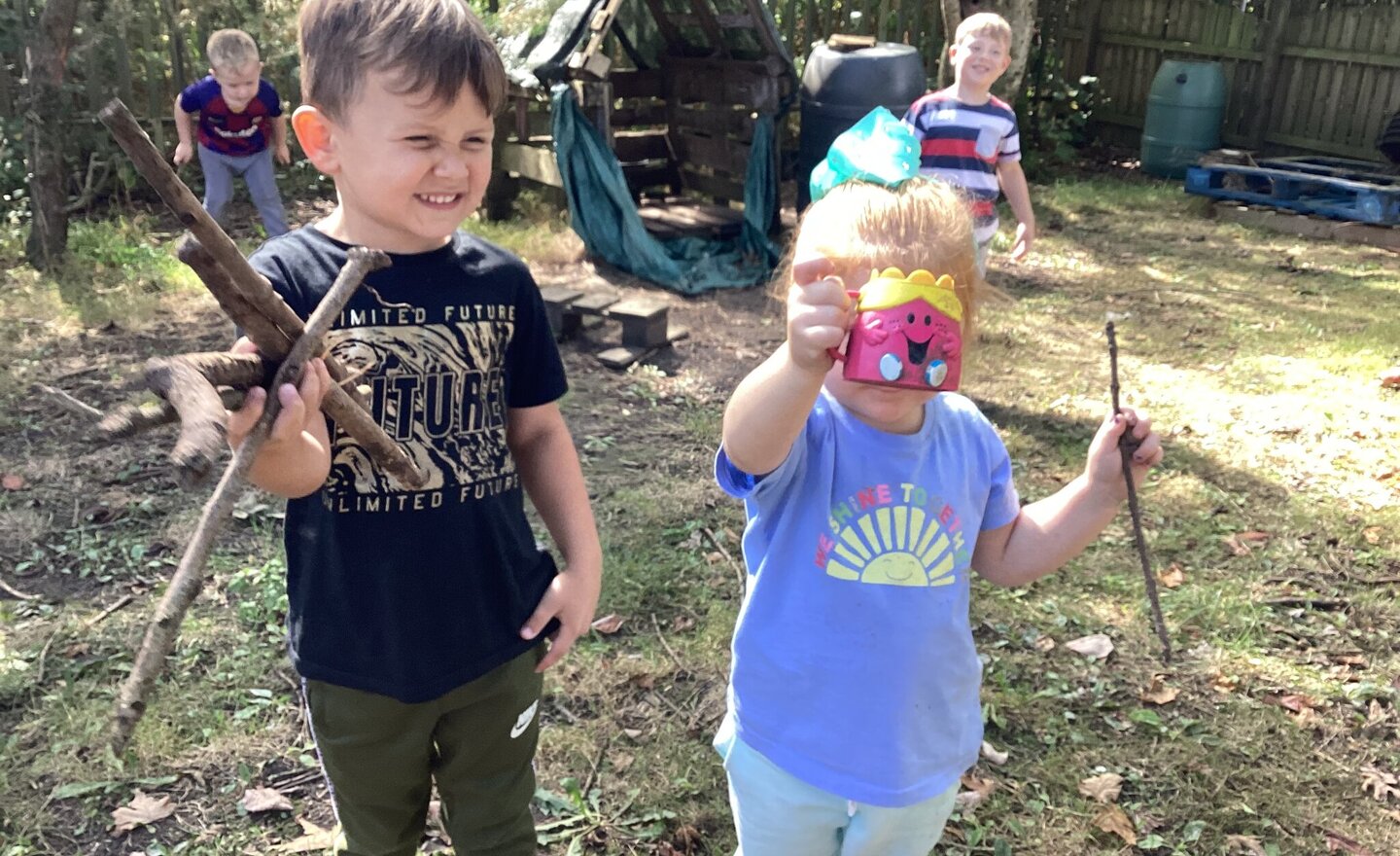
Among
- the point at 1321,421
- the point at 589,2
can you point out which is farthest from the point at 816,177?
the point at 589,2

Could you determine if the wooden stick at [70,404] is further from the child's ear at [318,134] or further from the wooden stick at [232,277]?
the child's ear at [318,134]

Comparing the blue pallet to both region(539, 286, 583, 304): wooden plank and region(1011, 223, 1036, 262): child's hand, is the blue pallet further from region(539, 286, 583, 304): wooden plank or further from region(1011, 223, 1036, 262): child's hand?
region(539, 286, 583, 304): wooden plank

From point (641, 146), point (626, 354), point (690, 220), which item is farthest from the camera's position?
point (641, 146)

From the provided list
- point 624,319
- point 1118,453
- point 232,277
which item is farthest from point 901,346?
point 624,319

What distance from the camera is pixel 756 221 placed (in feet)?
24.8

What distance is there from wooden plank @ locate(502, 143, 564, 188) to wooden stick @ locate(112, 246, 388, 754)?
6.35m

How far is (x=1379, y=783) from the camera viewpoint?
285 centimetres

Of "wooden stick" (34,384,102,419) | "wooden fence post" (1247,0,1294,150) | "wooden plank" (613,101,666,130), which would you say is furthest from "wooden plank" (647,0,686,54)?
"wooden stick" (34,384,102,419)

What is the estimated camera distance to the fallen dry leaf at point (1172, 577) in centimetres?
376

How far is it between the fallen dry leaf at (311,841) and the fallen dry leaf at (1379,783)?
2.55 metres

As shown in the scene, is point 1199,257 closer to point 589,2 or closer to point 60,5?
point 589,2

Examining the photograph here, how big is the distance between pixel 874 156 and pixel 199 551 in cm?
107

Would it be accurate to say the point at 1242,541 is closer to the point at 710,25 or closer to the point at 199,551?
the point at 199,551

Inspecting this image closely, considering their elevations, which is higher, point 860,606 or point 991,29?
point 991,29
